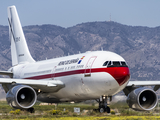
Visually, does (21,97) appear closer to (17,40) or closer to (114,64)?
(114,64)

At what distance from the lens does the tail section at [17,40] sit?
39469 mm

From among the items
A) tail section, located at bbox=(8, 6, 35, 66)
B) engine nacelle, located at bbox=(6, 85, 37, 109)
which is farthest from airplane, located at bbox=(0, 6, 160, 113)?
tail section, located at bbox=(8, 6, 35, 66)

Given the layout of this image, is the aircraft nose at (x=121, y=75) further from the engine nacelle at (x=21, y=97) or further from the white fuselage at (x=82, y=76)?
the engine nacelle at (x=21, y=97)

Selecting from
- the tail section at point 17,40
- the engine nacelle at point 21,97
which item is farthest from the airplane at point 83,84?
the tail section at point 17,40

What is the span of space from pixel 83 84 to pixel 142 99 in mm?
4557

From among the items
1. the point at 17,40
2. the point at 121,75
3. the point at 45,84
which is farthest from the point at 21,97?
the point at 17,40

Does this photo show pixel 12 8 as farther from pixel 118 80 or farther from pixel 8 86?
pixel 118 80

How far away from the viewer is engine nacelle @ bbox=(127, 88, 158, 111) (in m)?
24.8

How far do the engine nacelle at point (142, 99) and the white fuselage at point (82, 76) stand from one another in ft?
6.82

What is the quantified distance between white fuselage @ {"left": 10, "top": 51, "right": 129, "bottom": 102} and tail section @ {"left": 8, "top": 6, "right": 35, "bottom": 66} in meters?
8.48

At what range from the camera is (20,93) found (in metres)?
25.2

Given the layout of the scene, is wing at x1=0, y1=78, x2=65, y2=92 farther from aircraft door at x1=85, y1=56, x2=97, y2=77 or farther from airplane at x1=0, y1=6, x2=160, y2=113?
aircraft door at x1=85, y1=56, x2=97, y2=77

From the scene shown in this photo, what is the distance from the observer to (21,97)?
24.6 meters

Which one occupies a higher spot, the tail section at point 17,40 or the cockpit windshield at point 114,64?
the tail section at point 17,40
